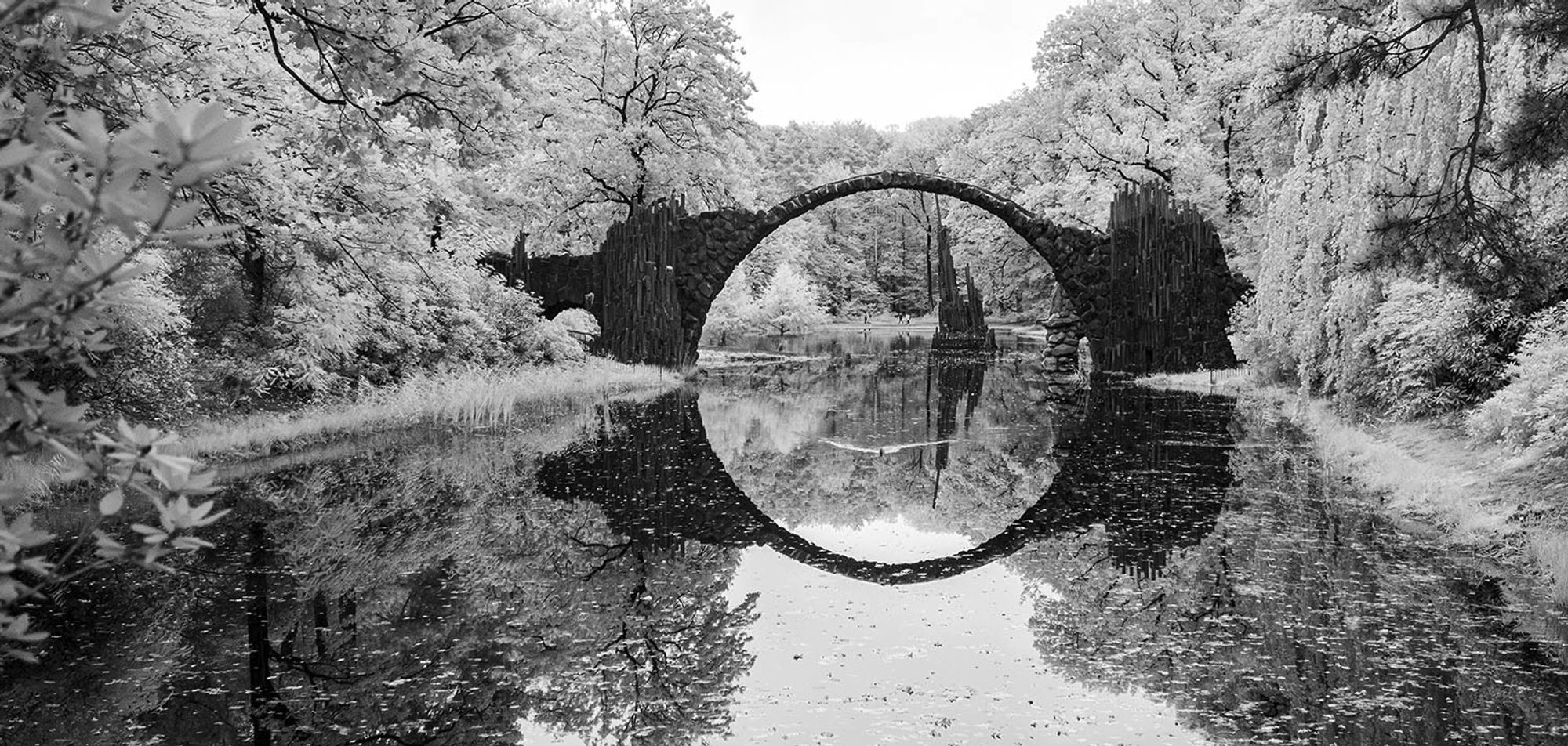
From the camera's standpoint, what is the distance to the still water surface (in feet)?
13.3

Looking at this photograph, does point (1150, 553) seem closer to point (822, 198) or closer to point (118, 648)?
point (118, 648)

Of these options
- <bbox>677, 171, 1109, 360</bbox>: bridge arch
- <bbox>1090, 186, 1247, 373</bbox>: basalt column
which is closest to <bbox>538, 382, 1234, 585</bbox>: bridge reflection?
<bbox>1090, 186, 1247, 373</bbox>: basalt column

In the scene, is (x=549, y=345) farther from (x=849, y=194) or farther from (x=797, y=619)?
(x=797, y=619)

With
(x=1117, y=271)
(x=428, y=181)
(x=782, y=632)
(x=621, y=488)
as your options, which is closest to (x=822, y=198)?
(x=1117, y=271)

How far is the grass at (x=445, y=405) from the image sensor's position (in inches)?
409

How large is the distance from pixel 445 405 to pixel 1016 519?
28.0ft

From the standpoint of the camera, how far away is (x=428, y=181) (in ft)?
50.3

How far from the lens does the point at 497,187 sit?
25.4 metres

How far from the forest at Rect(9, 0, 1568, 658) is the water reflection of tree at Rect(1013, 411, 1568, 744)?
152cm

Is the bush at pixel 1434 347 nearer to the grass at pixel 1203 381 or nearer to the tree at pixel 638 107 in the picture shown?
the grass at pixel 1203 381

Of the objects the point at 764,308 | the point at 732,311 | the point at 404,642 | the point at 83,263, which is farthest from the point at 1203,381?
the point at 764,308

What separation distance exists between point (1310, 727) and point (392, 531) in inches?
229

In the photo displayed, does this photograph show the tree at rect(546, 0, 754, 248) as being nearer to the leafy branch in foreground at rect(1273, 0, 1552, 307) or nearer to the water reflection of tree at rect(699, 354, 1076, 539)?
the water reflection of tree at rect(699, 354, 1076, 539)

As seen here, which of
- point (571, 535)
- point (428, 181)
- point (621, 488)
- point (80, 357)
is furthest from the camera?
point (428, 181)
